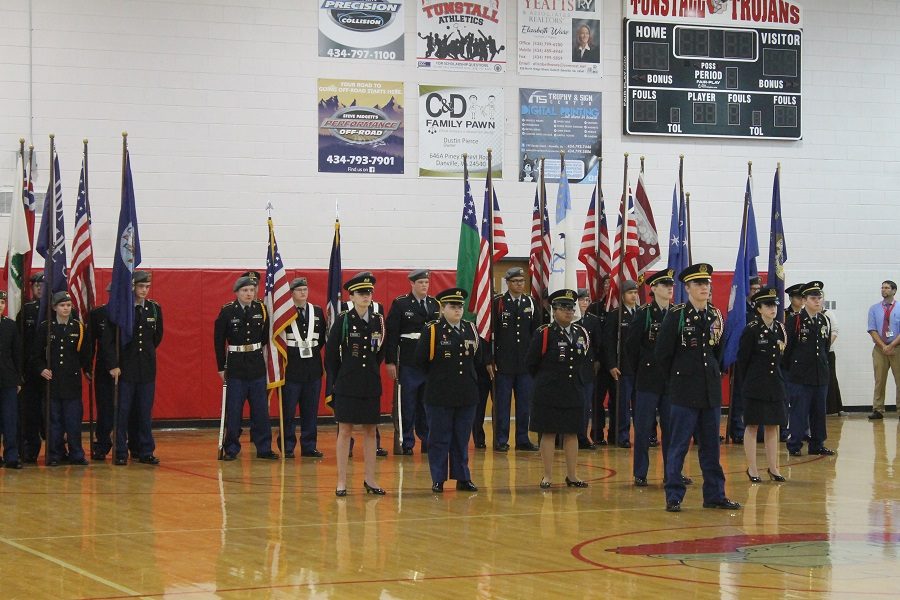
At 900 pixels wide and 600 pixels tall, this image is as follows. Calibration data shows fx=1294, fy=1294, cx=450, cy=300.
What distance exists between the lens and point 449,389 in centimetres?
985

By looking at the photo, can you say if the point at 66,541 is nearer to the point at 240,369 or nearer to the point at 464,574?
the point at 464,574

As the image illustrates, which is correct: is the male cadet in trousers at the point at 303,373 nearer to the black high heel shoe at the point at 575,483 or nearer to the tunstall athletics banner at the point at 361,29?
the black high heel shoe at the point at 575,483

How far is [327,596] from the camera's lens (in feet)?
20.0

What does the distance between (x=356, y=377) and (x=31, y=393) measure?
415 cm

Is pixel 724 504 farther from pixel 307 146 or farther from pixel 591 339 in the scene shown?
pixel 307 146

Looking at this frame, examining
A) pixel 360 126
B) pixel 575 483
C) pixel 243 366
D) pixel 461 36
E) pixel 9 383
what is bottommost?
pixel 575 483

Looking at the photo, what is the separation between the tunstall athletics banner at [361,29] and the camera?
16562 mm

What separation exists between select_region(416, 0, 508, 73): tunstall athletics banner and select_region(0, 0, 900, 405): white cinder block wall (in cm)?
18

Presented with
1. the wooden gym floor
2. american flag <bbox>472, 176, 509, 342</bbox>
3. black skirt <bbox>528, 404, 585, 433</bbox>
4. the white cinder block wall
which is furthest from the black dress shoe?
the white cinder block wall

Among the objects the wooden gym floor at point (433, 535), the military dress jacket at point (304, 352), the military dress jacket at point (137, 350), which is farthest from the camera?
the military dress jacket at point (304, 352)

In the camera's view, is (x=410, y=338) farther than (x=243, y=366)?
Yes

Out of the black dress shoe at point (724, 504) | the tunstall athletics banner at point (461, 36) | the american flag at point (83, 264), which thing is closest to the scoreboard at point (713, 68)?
the tunstall athletics banner at point (461, 36)

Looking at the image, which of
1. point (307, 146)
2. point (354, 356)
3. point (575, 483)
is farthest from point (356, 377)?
point (307, 146)

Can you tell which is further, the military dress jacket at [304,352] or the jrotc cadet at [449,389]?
the military dress jacket at [304,352]
